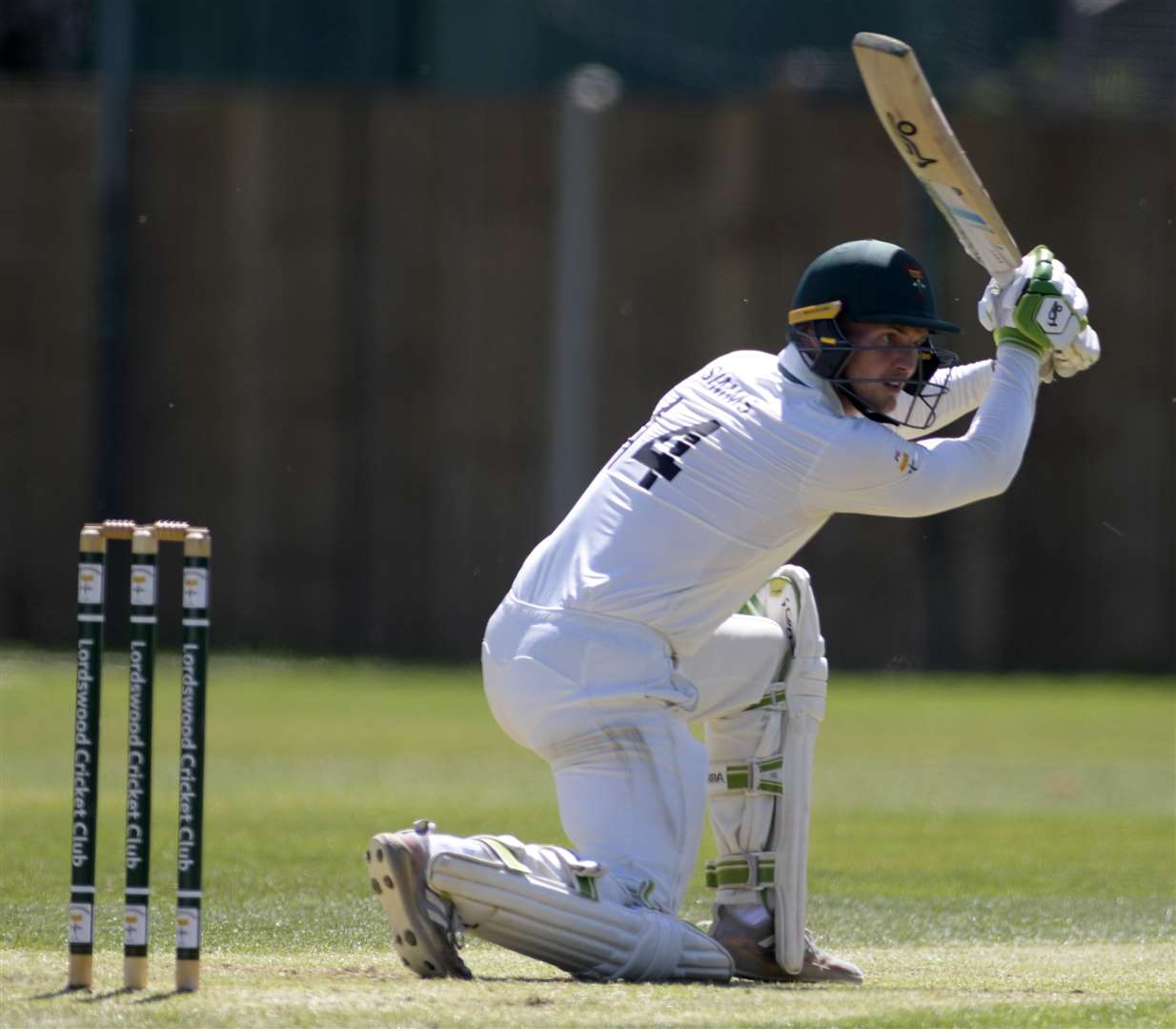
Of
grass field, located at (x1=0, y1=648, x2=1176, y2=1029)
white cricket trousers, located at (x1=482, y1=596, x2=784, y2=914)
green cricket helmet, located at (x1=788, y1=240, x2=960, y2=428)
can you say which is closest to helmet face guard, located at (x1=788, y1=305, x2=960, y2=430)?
green cricket helmet, located at (x1=788, y1=240, x2=960, y2=428)

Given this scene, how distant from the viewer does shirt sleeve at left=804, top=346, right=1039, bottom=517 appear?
13.3 feet

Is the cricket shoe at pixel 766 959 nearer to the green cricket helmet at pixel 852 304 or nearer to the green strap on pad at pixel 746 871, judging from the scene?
the green strap on pad at pixel 746 871

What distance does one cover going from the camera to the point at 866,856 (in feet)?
22.2

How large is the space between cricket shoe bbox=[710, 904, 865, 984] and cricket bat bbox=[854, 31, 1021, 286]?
1.52m

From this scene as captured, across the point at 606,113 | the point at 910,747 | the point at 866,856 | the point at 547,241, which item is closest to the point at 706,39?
the point at 606,113

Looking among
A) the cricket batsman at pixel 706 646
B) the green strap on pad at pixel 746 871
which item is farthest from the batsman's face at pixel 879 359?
the green strap on pad at pixel 746 871

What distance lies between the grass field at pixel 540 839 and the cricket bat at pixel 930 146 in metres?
1.59

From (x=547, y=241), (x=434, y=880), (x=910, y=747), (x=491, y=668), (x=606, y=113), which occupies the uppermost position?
(x=606, y=113)

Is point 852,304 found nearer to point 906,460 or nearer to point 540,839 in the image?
point 906,460

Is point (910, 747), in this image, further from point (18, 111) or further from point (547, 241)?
point (18, 111)

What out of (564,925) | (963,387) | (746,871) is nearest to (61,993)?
(564,925)

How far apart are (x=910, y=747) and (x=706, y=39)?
7103mm

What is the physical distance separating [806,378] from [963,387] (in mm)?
627

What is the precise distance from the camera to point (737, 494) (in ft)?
13.5
